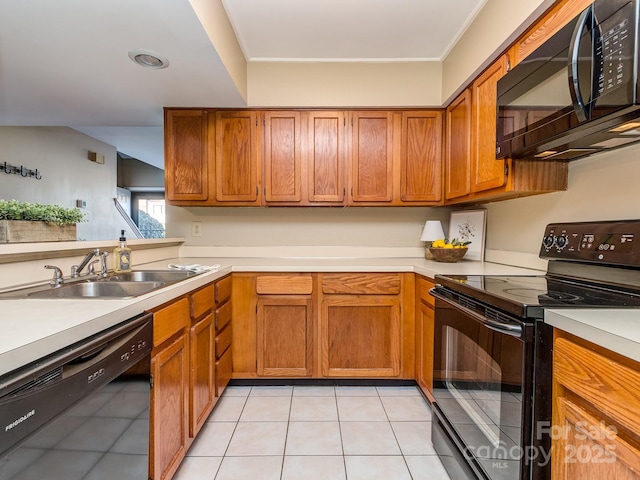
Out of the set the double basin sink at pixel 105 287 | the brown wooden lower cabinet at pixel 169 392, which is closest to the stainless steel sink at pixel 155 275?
the double basin sink at pixel 105 287

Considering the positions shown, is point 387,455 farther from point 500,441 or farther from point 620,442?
point 620,442

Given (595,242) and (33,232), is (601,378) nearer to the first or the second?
(595,242)

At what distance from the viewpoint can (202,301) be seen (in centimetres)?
166

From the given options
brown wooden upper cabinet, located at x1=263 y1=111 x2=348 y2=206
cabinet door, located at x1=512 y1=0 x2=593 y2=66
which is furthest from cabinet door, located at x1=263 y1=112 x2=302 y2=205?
cabinet door, located at x1=512 y1=0 x2=593 y2=66

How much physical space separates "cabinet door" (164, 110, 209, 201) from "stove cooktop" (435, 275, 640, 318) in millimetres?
1821

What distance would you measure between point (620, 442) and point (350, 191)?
6.44ft

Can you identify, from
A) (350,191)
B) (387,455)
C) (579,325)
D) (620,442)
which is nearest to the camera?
(620,442)

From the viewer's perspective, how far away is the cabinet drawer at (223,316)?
190 cm

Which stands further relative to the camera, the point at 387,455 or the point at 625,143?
the point at 387,455

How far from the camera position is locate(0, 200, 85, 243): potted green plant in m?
1.37

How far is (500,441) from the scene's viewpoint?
1031 millimetres

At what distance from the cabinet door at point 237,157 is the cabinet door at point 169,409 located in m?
1.25

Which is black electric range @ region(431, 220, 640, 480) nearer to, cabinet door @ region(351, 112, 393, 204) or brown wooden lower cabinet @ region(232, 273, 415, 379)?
brown wooden lower cabinet @ region(232, 273, 415, 379)

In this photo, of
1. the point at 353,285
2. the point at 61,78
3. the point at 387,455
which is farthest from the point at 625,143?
the point at 61,78
